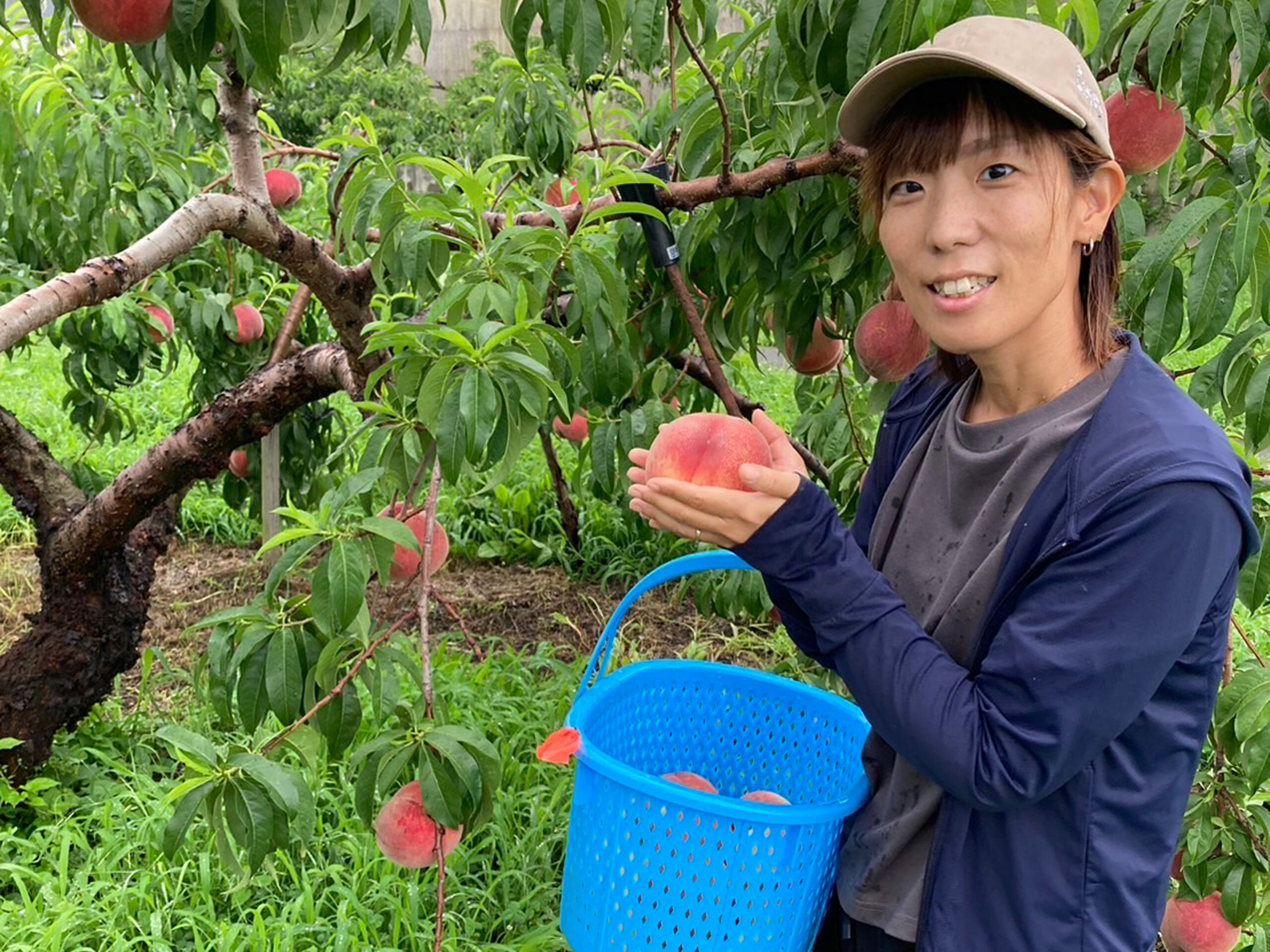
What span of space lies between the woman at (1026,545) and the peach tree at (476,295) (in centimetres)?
17

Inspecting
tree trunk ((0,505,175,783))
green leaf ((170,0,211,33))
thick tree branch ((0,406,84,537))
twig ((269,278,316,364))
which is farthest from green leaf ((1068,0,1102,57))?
thick tree branch ((0,406,84,537))

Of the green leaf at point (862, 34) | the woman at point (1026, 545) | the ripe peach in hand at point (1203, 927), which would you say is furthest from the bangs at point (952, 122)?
the ripe peach in hand at point (1203, 927)

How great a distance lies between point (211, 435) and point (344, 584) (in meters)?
1.18

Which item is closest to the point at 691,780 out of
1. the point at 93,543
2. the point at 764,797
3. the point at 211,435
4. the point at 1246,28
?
the point at 764,797

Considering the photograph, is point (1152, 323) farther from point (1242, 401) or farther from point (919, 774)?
point (919, 774)

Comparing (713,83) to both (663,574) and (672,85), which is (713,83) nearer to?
(672,85)

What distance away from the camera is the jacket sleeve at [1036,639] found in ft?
2.74

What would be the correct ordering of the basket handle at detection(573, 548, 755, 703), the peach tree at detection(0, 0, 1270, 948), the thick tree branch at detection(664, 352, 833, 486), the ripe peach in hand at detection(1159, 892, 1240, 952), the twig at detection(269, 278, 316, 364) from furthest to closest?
1. the twig at detection(269, 278, 316, 364)
2. the thick tree branch at detection(664, 352, 833, 486)
3. the ripe peach in hand at detection(1159, 892, 1240, 952)
4. the basket handle at detection(573, 548, 755, 703)
5. the peach tree at detection(0, 0, 1270, 948)

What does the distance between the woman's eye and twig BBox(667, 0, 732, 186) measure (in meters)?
0.53

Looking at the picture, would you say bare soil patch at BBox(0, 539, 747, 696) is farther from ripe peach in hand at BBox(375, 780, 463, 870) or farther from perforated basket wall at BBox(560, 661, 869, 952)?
perforated basket wall at BBox(560, 661, 869, 952)

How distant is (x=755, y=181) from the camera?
5.14 feet

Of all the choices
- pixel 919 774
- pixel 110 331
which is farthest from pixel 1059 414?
pixel 110 331

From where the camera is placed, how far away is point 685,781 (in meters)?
1.38

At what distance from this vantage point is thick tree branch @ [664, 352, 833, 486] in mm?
1891
